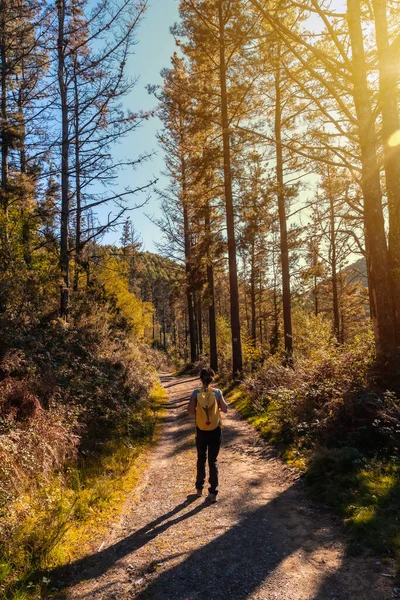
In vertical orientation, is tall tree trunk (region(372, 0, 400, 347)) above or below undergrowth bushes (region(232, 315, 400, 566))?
above

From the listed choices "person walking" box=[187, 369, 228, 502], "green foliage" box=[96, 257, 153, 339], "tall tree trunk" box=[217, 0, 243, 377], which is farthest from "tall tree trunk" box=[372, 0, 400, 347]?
"green foliage" box=[96, 257, 153, 339]

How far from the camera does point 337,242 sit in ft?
76.9

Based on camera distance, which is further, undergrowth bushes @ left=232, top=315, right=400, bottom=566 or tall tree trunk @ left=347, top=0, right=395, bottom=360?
tall tree trunk @ left=347, top=0, right=395, bottom=360

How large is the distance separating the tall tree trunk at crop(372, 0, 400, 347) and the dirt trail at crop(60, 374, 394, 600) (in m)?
4.32

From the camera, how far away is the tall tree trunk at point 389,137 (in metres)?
7.34

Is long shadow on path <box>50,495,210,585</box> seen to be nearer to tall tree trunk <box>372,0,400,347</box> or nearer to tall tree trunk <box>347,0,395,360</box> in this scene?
tall tree trunk <box>347,0,395,360</box>

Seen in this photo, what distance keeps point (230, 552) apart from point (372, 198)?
6947 millimetres

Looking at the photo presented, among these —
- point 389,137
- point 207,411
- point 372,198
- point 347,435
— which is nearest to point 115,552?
point 207,411

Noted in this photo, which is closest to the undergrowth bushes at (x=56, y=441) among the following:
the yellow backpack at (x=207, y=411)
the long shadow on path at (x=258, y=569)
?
the long shadow on path at (x=258, y=569)

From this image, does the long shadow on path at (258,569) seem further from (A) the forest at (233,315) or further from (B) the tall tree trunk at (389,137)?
(B) the tall tree trunk at (389,137)

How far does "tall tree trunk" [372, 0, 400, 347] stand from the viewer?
24.1 ft

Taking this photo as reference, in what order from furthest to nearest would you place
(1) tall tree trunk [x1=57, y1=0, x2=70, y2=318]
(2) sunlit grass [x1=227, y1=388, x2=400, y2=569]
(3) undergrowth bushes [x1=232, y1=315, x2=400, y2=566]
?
(1) tall tree trunk [x1=57, y1=0, x2=70, y2=318] < (3) undergrowth bushes [x1=232, y1=315, x2=400, y2=566] < (2) sunlit grass [x1=227, y1=388, x2=400, y2=569]

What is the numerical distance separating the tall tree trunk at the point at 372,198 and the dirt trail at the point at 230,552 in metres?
3.64

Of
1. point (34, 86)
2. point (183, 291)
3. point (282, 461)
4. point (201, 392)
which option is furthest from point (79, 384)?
point (183, 291)
